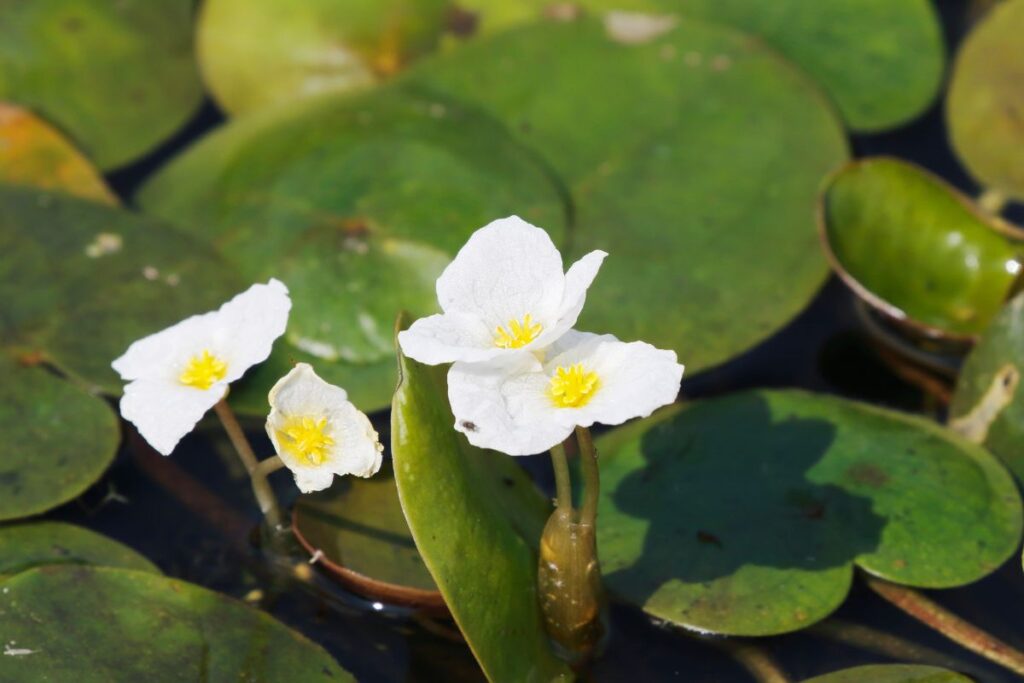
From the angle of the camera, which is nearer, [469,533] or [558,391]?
[558,391]

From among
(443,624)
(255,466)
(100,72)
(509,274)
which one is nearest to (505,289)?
(509,274)

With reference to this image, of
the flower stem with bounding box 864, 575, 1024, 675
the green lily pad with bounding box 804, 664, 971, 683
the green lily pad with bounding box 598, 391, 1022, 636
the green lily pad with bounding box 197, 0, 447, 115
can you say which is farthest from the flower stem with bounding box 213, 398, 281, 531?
the green lily pad with bounding box 197, 0, 447, 115

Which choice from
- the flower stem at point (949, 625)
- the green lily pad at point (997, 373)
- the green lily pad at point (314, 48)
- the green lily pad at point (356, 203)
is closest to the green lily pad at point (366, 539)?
the green lily pad at point (356, 203)

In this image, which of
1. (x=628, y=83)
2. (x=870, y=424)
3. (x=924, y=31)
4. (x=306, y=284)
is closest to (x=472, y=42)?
(x=628, y=83)

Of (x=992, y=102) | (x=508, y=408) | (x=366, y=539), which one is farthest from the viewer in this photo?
(x=992, y=102)

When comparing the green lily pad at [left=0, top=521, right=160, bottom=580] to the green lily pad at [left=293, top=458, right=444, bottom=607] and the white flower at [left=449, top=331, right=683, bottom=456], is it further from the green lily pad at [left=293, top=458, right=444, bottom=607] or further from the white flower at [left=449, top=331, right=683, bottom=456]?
the white flower at [left=449, top=331, right=683, bottom=456]

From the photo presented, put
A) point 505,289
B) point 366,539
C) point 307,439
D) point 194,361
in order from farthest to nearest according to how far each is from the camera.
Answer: point 366,539
point 194,361
point 307,439
point 505,289

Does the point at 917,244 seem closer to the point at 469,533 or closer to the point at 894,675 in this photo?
the point at 894,675

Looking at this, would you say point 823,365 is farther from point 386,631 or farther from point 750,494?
point 386,631
